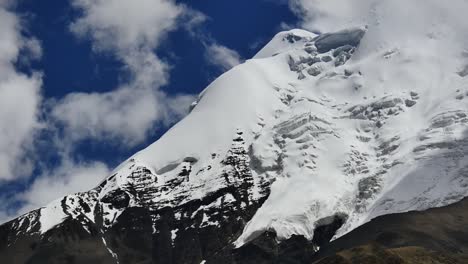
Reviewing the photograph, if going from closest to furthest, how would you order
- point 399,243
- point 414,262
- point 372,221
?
point 414,262 < point 399,243 < point 372,221

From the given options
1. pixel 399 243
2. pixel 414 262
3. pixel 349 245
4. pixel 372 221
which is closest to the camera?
pixel 414 262

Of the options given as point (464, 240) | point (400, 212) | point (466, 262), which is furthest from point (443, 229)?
point (466, 262)

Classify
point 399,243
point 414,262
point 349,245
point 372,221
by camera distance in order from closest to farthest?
point 414,262 < point 399,243 < point 349,245 < point 372,221

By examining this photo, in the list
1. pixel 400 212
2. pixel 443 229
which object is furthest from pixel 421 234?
pixel 400 212

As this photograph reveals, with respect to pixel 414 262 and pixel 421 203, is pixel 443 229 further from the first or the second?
pixel 414 262

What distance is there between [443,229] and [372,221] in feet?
69.3

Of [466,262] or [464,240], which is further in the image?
[464,240]

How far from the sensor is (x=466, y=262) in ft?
479

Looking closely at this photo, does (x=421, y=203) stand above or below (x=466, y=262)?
above

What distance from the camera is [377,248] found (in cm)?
Result: 15075

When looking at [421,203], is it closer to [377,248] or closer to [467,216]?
[467,216]

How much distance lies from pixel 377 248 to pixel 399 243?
64.4 ft

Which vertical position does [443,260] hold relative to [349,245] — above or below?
below

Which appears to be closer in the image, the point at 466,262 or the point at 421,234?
the point at 466,262
